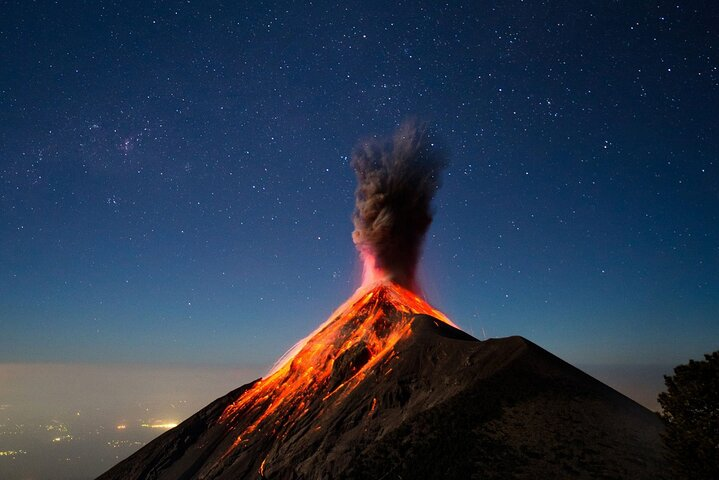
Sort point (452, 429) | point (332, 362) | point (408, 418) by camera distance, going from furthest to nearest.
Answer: point (332, 362) < point (408, 418) < point (452, 429)

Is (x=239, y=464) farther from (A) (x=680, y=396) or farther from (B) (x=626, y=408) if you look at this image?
(A) (x=680, y=396)

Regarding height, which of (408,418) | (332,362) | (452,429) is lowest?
(452,429)

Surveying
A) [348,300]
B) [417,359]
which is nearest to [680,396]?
[417,359]

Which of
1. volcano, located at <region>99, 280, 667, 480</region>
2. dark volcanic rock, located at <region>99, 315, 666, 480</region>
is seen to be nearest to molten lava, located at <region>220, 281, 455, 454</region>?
volcano, located at <region>99, 280, 667, 480</region>

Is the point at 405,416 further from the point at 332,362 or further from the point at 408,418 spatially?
the point at 332,362

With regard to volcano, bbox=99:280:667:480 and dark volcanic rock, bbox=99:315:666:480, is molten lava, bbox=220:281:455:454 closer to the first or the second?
volcano, bbox=99:280:667:480

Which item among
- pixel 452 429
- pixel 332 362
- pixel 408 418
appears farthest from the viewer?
pixel 332 362

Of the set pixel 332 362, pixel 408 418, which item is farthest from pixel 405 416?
pixel 332 362
